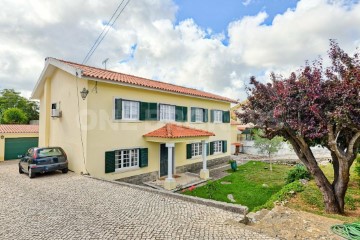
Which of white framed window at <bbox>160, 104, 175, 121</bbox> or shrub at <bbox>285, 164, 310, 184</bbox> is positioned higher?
white framed window at <bbox>160, 104, 175, 121</bbox>

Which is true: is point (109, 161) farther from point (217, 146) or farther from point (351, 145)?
point (217, 146)

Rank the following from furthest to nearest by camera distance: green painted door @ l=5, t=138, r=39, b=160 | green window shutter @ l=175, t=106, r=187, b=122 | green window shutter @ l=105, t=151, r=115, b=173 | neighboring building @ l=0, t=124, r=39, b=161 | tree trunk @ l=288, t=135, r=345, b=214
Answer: green painted door @ l=5, t=138, r=39, b=160 → neighboring building @ l=0, t=124, r=39, b=161 → green window shutter @ l=175, t=106, r=187, b=122 → green window shutter @ l=105, t=151, r=115, b=173 → tree trunk @ l=288, t=135, r=345, b=214

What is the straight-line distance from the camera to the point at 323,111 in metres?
7.41

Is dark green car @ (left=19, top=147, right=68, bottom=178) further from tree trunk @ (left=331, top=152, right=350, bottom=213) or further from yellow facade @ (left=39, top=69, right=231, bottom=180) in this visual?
tree trunk @ (left=331, top=152, right=350, bottom=213)

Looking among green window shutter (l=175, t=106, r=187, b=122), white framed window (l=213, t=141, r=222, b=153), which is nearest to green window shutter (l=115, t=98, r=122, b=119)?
green window shutter (l=175, t=106, r=187, b=122)

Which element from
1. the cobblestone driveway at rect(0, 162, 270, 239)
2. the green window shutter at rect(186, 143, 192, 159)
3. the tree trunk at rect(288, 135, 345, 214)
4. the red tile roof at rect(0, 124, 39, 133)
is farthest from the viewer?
the red tile roof at rect(0, 124, 39, 133)

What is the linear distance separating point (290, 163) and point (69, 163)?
2100 centimetres

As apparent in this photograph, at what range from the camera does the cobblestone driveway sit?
17.4 feet

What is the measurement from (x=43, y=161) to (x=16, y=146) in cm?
1157

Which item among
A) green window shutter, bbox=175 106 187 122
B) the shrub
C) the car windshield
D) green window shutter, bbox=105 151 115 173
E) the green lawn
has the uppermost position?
green window shutter, bbox=175 106 187 122

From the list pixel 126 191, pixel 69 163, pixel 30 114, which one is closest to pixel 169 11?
pixel 126 191

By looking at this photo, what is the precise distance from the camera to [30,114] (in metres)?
40.9

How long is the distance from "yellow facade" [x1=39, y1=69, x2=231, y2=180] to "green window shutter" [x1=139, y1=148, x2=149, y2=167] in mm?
279

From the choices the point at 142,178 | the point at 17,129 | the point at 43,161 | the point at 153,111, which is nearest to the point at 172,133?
the point at 153,111
